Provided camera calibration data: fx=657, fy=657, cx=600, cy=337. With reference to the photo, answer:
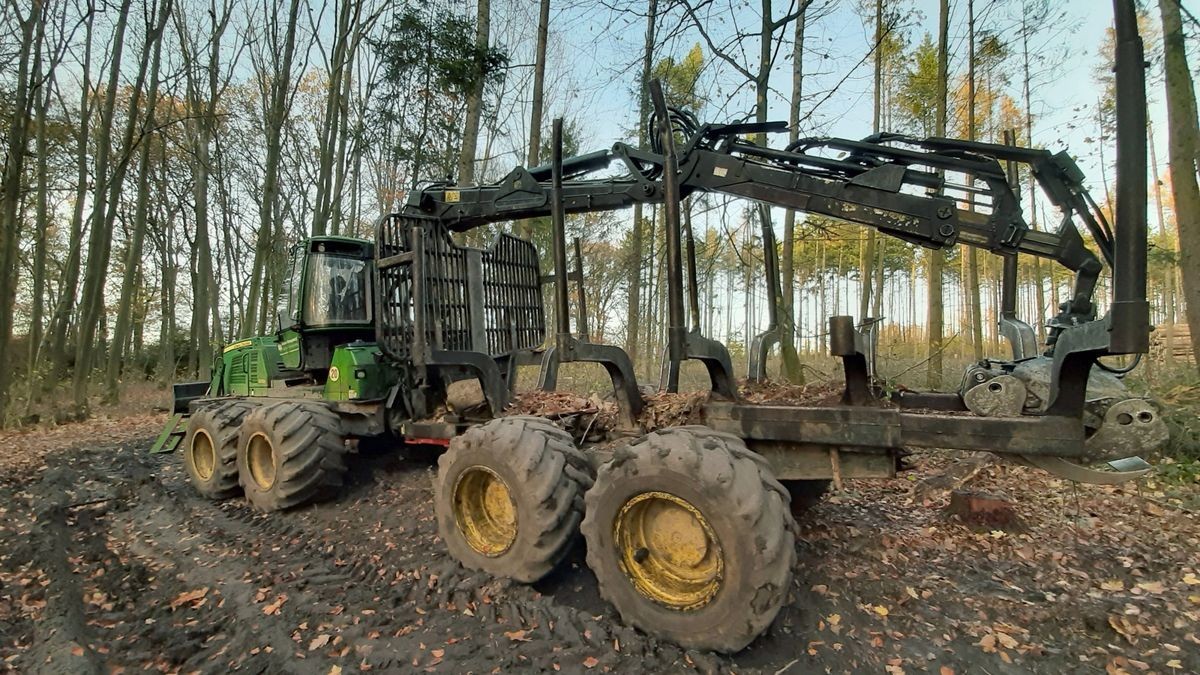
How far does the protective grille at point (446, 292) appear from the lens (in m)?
5.44

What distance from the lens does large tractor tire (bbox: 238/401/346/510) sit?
19.4 feet

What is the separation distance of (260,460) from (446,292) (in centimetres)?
258

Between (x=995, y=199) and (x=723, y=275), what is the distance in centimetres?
4459

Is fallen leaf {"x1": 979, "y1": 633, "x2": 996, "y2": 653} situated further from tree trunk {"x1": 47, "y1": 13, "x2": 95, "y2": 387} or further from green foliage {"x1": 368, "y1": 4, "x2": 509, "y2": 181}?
tree trunk {"x1": 47, "y1": 13, "x2": 95, "y2": 387}

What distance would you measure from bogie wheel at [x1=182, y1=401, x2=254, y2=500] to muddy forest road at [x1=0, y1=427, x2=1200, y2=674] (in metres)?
0.75

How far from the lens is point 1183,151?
783cm

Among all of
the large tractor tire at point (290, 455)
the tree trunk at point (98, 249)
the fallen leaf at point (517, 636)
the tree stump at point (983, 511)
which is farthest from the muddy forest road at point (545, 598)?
the tree trunk at point (98, 249)

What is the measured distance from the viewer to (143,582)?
4.46 m

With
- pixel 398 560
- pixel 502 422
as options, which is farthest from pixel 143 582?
pixel 502 422

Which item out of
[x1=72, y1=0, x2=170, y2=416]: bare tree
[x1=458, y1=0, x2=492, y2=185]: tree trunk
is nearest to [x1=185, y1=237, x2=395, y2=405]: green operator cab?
[x1=458, y1=0, x2=492, y2=185]: tree trunk

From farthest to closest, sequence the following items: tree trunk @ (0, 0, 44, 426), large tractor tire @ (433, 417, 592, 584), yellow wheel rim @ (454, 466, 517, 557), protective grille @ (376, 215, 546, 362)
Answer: tree trunk @ (0, 0, 44, 426) < protective grille @ (376, 215, 546, 362) < yellow wheel rim @ (454, 466, 517, 557) < large tractor tire @ (433, 417, 592, 584)

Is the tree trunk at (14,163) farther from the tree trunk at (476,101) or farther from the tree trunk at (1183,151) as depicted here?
the tree trunk at (1183,151)

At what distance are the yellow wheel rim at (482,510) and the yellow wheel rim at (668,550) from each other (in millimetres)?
1007

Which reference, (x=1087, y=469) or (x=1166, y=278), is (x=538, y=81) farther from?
(x=1166, y=278)
